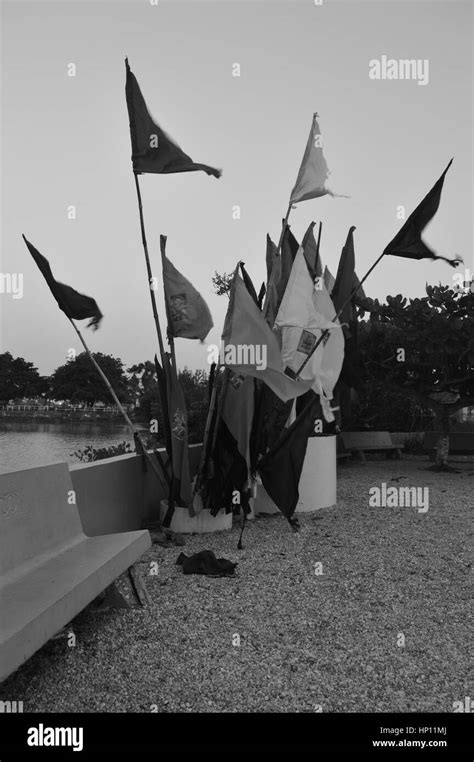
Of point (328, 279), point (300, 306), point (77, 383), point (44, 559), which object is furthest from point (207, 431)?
point (77, 383)

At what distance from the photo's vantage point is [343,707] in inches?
110

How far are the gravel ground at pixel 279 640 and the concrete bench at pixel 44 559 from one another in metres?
0.38

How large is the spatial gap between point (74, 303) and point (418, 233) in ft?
11.4

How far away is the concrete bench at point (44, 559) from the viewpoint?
99.8 inches

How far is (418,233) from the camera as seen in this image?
6.44 metres

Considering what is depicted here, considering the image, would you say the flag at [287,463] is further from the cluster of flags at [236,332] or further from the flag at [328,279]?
the flag at [328,279]

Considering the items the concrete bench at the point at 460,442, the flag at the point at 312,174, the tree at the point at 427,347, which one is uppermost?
the flag at the point at 312,174

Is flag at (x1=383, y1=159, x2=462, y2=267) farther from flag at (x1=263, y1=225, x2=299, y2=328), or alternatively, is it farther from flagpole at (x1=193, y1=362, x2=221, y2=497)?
flagpole at (x1=193, y1=362, x2=221, y2=497)

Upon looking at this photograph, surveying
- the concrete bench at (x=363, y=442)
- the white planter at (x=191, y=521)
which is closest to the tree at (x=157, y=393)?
the concrete bench at (x=363, y=442)

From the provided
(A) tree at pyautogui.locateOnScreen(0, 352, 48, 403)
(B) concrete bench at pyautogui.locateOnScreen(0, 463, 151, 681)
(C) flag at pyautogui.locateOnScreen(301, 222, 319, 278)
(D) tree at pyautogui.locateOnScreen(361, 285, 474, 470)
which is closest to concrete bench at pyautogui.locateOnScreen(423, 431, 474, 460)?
(D) tree at pyautogui.locateOnScreen(361, 285, 474, 470)

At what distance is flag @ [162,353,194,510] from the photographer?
20.4ft

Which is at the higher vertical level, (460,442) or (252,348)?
(252,348)

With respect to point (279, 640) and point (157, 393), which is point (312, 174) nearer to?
point (279, 640)
